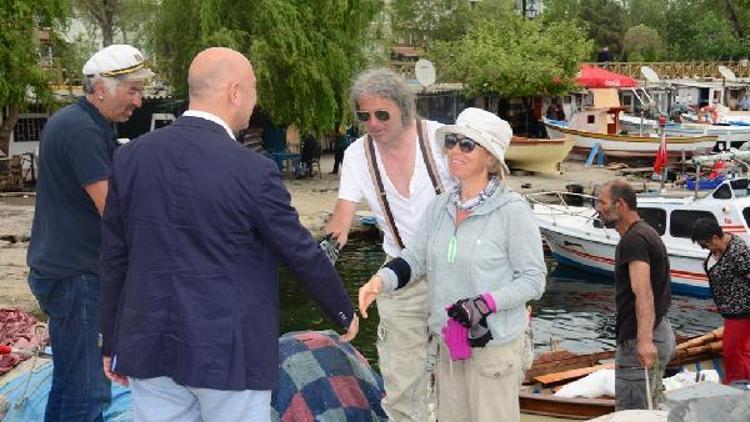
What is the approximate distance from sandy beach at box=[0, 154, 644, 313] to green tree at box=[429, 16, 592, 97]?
3532mm

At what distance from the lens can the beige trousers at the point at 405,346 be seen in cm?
464

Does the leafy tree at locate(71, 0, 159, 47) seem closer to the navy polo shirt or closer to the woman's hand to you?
the navy polo shirt

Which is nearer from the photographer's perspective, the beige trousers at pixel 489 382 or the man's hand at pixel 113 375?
the man's hand at pixel 113 375

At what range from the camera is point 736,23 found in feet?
218

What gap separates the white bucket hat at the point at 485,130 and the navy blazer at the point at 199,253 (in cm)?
107

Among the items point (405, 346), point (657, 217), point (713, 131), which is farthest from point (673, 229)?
point (713, 131)

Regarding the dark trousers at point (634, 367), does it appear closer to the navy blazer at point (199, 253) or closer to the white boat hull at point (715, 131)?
the navy blazer at point (199, 253)

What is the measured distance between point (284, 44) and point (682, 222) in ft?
39.3

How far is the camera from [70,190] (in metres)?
4.55

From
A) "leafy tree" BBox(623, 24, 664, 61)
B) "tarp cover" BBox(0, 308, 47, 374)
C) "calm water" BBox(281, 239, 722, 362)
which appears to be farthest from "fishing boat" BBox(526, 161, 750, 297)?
"leafy tree" BBox(623, 24, 664, 61)

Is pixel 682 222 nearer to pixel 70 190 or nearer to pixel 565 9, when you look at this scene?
pixel 70 190

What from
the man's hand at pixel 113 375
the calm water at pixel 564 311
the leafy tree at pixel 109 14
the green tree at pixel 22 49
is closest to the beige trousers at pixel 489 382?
the man's hand at pixel 113 375

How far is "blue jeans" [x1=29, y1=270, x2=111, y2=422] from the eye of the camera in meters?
4.73

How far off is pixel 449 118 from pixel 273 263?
36564 millimetres
